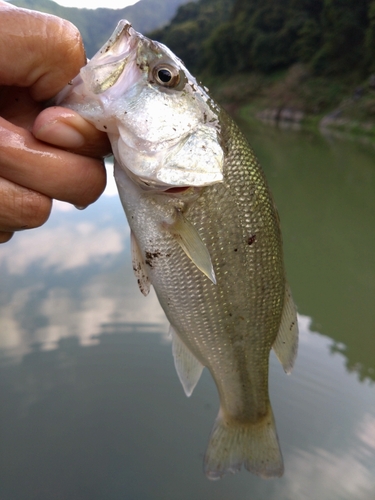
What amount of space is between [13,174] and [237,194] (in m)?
0.82

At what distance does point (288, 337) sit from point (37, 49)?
5.20ft

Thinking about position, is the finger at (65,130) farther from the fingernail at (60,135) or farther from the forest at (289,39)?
the forest at (289,39)

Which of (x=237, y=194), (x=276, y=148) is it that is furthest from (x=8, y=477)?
(x=276, y=148)

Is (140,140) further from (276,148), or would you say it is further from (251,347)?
(276,148)

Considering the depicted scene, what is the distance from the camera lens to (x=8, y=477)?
7.66ft

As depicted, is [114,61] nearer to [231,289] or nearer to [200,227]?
[200,227]

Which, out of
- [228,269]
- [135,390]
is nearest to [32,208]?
[228,269]

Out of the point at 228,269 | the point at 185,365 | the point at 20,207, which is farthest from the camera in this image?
the point at 185,365

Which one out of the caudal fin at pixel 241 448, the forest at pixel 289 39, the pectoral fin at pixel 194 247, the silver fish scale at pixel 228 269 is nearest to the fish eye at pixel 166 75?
the silver fish scale at pixel 228 269

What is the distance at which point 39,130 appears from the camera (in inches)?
48.5

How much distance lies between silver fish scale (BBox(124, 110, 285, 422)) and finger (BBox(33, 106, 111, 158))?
0.25 m

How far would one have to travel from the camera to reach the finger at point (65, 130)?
1.22 meters

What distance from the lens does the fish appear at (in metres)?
1.31

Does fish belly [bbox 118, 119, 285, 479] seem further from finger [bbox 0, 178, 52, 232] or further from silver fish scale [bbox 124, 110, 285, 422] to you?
finger [bbox 0, 178, 52, 232]
